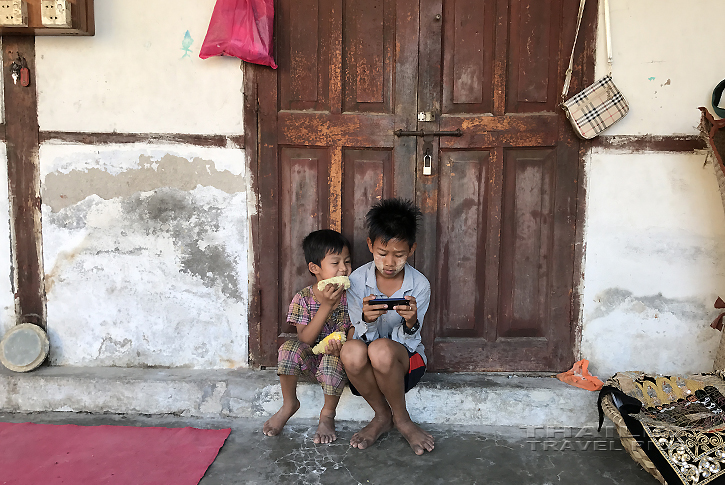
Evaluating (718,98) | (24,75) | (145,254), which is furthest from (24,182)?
(718,98)

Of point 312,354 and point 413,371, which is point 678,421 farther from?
point 312,354

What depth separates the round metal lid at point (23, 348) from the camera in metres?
3.21

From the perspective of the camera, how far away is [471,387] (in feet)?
10.2

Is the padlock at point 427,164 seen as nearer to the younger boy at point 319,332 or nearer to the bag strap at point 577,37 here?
the younger boy at point 319,332

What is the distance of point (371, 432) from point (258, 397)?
2.42ft

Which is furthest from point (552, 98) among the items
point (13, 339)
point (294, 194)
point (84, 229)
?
point (13, 339)

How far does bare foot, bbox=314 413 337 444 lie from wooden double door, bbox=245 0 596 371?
0.58 metres

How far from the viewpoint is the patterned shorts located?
9.61 ft

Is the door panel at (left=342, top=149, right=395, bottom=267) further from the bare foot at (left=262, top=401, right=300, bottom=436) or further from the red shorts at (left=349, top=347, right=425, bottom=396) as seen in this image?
the bare foot at (left=262, top=401, right=300, bottom=436)

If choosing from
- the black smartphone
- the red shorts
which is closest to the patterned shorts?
the red shorts

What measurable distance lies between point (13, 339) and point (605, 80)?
12.7 feet

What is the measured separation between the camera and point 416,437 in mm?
2824

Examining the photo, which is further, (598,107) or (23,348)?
(23,348)

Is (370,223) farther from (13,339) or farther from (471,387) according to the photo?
(13,339)
